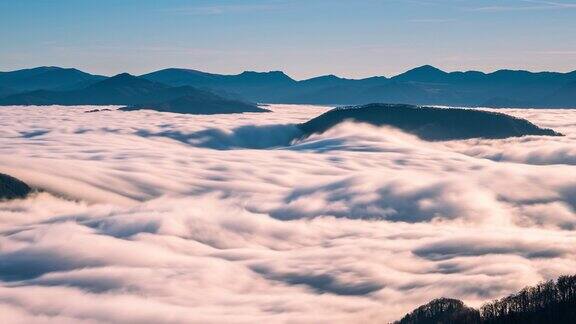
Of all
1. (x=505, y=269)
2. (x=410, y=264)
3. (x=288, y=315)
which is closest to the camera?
(x=288, y=315)

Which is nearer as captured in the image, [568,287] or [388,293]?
[568,287]

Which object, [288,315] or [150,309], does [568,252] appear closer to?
[288,315]

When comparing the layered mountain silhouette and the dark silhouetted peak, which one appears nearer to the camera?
the layered mountain silhouette

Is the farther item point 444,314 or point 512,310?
point 444,314

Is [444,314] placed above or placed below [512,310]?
below

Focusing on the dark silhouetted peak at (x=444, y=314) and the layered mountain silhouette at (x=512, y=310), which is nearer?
the layered mountain silhouette at (x=512, y=310)

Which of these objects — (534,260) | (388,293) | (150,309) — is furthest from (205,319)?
(534,260)
